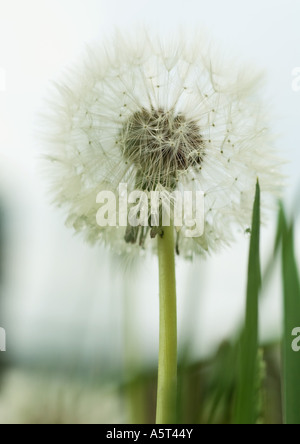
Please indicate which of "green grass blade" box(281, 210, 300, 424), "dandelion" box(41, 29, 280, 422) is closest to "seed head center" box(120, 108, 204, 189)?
"dandelion" box(41, 29, 280, 422)

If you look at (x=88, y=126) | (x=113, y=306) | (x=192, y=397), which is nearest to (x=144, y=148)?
(x=88, y=126)

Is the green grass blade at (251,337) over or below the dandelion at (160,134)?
below

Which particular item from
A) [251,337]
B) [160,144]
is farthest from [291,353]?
[160,144]

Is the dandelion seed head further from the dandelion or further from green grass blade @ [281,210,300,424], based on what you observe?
green grass blade @ [281,210,300,424]

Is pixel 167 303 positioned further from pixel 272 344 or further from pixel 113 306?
pixel 272 344

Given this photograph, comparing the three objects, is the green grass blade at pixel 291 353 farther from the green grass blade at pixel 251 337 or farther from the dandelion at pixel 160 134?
the dandelion at pixel 160 134

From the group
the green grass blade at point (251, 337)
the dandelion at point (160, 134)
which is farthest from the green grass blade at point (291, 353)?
the dandelion at point (160, 134)

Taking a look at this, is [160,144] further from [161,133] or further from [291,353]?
[291,353]
